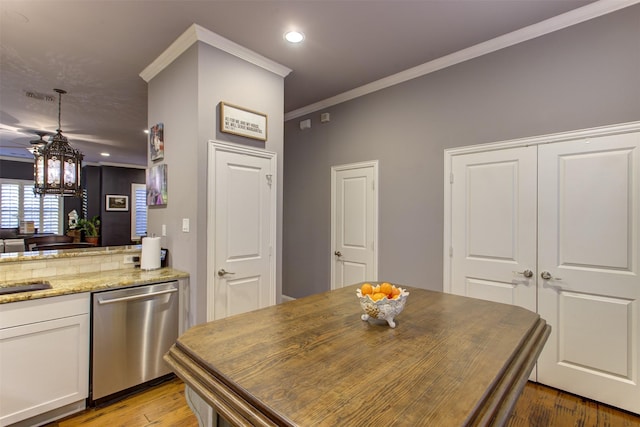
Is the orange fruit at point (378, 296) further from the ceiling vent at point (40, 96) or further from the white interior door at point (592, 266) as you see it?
the ceiling vent at point (40, 96)

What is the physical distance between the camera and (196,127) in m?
2.55

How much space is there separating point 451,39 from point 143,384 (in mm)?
3815

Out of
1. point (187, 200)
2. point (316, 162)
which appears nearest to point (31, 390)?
point (187, 200)

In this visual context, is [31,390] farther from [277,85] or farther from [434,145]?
[434,145]

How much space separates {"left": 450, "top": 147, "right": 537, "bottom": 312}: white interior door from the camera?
255 centimetres

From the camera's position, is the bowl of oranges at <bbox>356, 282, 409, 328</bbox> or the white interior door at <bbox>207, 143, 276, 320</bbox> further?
the white interior door at <bbox>207, 143, 276, 320</bbox>

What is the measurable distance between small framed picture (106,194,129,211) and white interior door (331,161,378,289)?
23.0 ft

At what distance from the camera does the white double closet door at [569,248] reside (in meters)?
2.16

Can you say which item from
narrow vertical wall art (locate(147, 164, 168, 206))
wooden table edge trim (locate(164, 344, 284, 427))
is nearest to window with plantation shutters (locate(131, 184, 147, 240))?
narrow vertical wall art (locate(147, 164, 168, 206))

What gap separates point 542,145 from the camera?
97.5 inches

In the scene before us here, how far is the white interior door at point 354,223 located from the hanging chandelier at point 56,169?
313 centimetres

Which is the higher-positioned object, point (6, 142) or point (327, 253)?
point (6, 142)

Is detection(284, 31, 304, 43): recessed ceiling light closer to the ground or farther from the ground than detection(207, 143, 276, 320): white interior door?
farther from the ground

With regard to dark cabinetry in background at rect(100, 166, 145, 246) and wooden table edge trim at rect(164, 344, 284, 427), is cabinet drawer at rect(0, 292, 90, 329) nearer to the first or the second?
wooden table edge trim at rect(164, 344, 284, 427)
